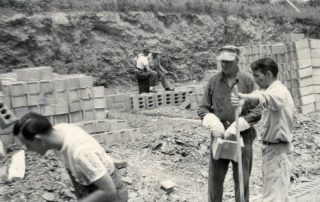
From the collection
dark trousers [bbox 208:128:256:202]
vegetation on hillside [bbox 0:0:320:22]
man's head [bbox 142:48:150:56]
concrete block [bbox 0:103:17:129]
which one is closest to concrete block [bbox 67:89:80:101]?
concrete block [bbox 0:103:17:129]

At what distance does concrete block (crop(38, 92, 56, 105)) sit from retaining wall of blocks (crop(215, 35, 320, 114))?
6153 millimetres

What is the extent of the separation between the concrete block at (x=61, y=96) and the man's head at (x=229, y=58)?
3.70m

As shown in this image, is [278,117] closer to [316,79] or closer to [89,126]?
[89,126]

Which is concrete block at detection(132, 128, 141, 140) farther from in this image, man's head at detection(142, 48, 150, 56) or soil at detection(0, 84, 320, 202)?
man's head at detection(142, 48, 150, 56)

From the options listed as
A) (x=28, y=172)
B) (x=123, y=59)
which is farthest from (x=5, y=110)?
(x=123, y=59)

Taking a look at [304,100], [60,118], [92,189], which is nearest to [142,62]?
[304,100]

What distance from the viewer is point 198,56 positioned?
59.5ft

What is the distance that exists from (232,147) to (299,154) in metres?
4.31

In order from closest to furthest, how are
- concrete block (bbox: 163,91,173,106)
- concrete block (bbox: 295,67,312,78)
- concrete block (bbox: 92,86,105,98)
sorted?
concrete block (bbox: 92,86,105,98), concrete block (bbox: 295,67,312,78), concrete block (bbox: 163,91,173,106)

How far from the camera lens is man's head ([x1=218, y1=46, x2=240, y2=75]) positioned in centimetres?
426

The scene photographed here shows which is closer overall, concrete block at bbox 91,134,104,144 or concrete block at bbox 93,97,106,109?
concrete block at bbox 91,134,104,144

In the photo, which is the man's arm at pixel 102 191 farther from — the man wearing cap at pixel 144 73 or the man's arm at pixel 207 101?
the man wearing cap at pixel 144 73

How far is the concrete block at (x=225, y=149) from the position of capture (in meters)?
4.14

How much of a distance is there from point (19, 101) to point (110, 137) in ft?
5.63
